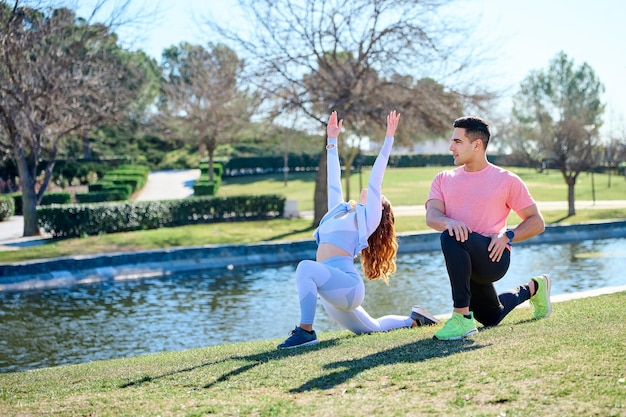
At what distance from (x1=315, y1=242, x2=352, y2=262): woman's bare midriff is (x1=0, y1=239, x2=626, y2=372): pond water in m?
3.57

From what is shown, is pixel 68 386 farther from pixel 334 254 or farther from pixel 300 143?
pixel 300 143

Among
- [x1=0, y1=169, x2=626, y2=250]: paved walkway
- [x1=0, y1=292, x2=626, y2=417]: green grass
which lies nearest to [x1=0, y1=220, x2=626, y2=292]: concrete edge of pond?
[x1=0, y1=169, x2=626, y2=250]: paved walkway

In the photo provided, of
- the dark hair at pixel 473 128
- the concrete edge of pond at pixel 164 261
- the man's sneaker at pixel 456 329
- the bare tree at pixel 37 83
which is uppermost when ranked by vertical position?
the bare tree at pixel 37 83

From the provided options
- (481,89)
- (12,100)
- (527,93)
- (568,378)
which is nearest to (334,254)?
(568,378)

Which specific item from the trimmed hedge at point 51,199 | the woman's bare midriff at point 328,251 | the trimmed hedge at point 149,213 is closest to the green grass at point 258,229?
the trimmed hedge at point 149,213

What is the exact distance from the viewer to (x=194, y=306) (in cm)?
1274

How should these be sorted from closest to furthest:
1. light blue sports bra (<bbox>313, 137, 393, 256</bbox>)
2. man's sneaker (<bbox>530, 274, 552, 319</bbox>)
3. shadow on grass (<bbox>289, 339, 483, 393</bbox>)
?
shadow on grass (<bbox>289, 339, 483, 393</bbox>) → light blue sports bra (<bbox>313, 137, 393, 256</bbox>) → man's sneaker (<bbox>530, 274, 552, 319</bbox>)

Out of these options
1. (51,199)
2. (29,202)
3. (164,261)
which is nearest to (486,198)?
(164,261)

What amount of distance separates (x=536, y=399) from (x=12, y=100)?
59.9 feet

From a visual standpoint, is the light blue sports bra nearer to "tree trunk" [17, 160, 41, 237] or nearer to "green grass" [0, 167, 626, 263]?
"green grass" [0, 167, 626, 263]

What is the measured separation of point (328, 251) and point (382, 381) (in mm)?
2125

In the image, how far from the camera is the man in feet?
19.7

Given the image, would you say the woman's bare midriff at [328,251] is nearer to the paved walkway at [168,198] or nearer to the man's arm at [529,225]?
the man's arm at [529,225]

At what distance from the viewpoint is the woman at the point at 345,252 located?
656cm
